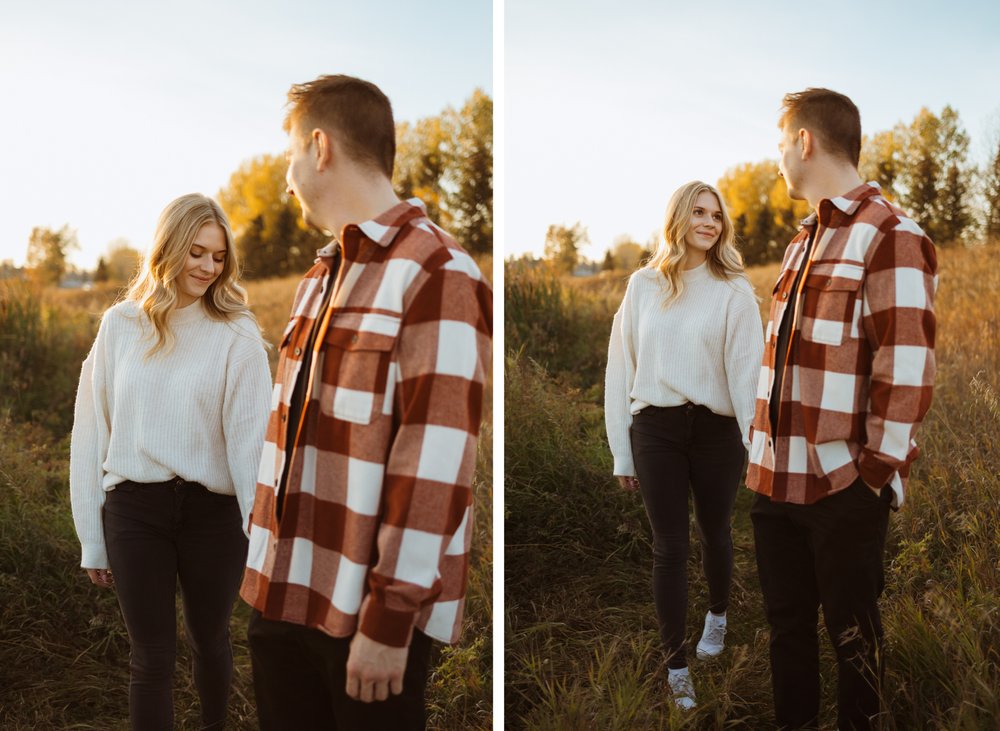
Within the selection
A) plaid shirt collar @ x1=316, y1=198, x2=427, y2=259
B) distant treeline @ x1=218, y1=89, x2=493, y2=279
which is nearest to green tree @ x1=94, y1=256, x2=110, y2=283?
distant treeline @ x1=218, y1=89, x2=493, y2=279

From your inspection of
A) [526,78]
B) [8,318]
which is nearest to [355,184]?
[526,78]

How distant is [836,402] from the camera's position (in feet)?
5.44

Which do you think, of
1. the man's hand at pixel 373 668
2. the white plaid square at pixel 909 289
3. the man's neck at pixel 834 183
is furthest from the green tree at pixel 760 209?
the man's hand at pixel 373 668

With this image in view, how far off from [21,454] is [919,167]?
299cm

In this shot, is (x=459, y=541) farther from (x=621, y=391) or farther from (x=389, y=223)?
(x=621, y=391)

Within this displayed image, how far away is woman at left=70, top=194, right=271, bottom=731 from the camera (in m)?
1.82

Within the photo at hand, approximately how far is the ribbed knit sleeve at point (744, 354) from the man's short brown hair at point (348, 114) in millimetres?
1148

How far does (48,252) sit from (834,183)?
283 cm

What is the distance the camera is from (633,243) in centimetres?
252

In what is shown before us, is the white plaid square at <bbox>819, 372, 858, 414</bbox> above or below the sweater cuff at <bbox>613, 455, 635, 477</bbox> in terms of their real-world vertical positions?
above

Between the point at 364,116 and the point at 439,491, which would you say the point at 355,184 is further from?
the point at 439,491

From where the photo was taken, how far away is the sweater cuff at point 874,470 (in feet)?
5.24

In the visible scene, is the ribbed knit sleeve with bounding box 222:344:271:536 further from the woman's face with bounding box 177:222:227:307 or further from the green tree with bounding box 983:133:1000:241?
the green tree with bounding box 983:133:1000:241

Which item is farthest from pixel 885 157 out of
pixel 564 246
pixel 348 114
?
pixel 348 114
